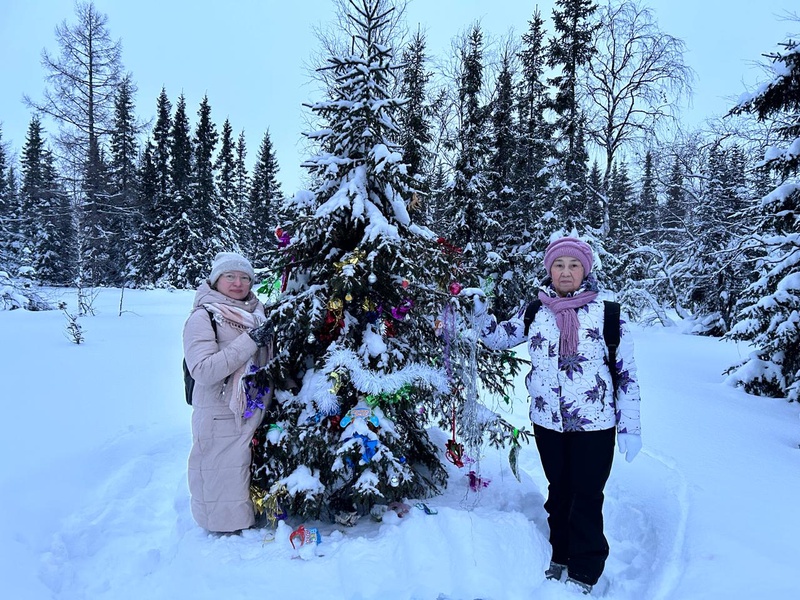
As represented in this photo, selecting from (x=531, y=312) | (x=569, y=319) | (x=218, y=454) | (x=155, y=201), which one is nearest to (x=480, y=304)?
(x=531, y=312)

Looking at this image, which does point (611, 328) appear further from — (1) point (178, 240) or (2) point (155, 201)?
(2) point (155, 201)

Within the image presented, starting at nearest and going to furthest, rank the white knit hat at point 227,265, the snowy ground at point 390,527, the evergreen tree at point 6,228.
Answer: the snowy ground at point 390,527, the white knit hat at point 227,265, the evergreen tree at point 6,228

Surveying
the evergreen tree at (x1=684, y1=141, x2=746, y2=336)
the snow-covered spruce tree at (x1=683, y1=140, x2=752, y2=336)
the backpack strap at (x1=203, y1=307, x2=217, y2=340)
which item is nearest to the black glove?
the backpack strap at (x1=203, y1=307, x2=217, y2=340)

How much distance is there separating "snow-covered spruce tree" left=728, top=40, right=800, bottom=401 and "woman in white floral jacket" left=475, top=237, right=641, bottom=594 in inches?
195

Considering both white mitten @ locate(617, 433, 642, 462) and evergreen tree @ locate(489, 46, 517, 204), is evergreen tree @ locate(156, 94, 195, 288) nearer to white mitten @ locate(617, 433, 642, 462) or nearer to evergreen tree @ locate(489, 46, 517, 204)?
evergreen tree @ locate(489, 46, 517, 204)

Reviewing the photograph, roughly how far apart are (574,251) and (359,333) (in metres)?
1.61

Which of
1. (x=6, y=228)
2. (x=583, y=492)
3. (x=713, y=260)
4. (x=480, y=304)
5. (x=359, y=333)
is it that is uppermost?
(x=6, y=228)

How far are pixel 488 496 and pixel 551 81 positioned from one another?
17314 millimetres

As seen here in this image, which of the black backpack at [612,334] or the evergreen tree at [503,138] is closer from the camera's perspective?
the black backpack at [612,334]

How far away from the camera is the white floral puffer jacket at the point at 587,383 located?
2.78 m

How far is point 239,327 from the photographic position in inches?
126

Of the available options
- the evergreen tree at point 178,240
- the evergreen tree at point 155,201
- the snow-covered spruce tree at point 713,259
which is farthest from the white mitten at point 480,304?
the evergreen tree at point 155,201

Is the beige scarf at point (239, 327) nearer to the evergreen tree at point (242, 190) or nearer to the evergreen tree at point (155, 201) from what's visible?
the evergreen tree at point (155, 201)

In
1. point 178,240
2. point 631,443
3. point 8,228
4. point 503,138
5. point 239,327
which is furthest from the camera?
point 8,228
